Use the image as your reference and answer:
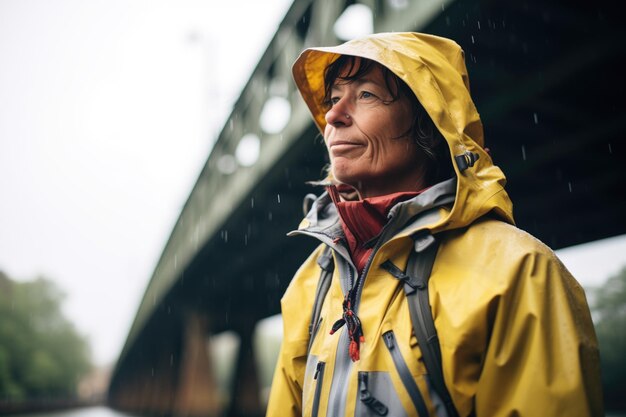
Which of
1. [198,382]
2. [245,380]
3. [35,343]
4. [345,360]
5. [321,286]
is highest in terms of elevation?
[321,286]

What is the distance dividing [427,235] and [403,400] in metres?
0.54

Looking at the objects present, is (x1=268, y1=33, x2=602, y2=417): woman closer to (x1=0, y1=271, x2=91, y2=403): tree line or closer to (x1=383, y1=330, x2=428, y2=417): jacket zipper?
(x1=383, y1=330, x2=428, y2=417): jacket zipper

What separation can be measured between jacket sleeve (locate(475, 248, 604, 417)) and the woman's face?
621 mm

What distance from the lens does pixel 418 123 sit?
6.55 ft

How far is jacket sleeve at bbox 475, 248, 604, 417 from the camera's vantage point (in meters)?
1.38

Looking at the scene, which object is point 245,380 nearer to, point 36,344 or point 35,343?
point 35,343

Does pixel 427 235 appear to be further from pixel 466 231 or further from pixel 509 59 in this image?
pixel 509 59

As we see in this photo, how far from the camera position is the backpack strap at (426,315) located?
1.51 meters

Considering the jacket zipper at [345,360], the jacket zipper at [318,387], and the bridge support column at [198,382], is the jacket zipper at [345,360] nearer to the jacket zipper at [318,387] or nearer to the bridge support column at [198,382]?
the jacket zipper at [318,387]

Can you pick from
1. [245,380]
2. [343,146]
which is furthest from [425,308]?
[245,380]

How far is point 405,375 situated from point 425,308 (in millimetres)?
221

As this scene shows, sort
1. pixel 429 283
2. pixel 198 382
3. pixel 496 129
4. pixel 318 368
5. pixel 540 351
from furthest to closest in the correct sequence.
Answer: pixel 198 382 < pixel 496 129 < pixel 318 368 < pixel 429 283 < pixel 540 351

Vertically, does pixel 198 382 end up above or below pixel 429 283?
below

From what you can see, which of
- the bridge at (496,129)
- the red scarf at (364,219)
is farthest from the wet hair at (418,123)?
the bridge at (496,129)
